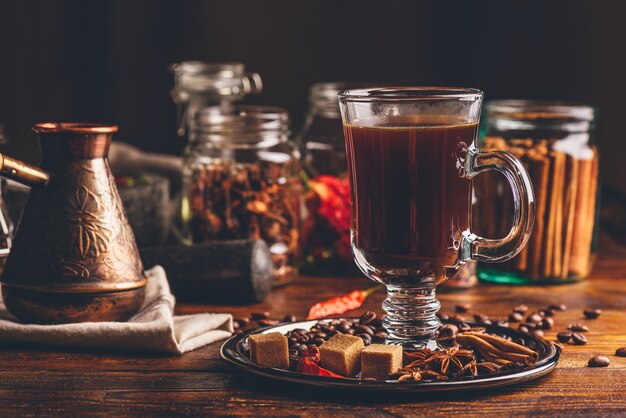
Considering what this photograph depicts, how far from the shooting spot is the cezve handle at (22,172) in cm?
165

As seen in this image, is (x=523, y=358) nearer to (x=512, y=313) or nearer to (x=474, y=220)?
(x=512, y=313)

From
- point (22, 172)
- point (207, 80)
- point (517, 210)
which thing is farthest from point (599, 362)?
point (207, 80)

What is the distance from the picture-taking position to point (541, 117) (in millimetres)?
2322

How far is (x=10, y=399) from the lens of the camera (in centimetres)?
141

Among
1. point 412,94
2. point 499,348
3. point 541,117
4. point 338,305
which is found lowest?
point 338,305

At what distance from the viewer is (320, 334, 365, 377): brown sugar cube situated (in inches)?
57.1

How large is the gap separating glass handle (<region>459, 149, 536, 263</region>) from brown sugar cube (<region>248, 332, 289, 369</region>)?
13.0 inches

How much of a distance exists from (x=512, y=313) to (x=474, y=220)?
36 centimetres

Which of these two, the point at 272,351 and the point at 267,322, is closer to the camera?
the point at 272,351

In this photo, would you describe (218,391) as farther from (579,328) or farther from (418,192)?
(579,328)

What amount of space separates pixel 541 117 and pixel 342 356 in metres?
1.08

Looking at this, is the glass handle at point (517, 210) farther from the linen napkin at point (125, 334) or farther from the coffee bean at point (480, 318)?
the linen napkin at point (125, 334)

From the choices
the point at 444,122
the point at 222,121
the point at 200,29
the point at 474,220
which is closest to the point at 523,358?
the point at 444,122

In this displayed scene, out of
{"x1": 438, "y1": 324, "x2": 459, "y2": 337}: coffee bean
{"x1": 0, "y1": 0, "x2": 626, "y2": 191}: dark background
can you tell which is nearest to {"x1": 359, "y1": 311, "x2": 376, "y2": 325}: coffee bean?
{"x1": 438, "y1": 324, "x2": 459, "y2": 337}: coffee bean
